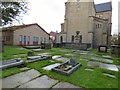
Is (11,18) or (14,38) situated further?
(14,38)

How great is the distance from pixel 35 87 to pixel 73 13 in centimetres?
3249

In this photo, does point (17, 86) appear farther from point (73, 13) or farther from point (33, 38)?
point (73, 13)

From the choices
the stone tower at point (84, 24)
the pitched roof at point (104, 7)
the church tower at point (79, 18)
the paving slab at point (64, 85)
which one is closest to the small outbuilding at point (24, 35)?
the stone tower at point (84, 24)

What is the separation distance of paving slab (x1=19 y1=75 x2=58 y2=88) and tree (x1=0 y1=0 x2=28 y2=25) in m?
10.5

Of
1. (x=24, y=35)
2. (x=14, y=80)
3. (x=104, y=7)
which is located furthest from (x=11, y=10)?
(x=104, y=7)

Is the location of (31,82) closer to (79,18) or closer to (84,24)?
(84,24)

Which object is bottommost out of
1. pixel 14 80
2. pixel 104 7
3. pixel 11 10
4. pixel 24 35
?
pixel 14 80

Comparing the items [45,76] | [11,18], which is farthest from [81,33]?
[45,76]

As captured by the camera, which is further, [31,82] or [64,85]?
[31,82]

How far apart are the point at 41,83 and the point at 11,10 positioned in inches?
462

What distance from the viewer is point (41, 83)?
15.5ft

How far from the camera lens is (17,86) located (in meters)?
4.35

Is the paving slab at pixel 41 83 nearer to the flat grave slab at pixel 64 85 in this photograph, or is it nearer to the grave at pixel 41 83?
the grave at pixel 41 83

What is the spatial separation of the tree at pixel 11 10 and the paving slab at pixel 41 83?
10497 mm
